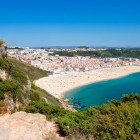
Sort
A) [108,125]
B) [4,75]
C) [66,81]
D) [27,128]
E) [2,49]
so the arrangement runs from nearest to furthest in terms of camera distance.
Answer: [108,125] < [27,128] < [4,75] < [2,49] < [66,81]

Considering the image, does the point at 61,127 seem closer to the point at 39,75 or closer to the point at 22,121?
the point at 22,121

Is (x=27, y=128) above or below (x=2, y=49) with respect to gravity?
below

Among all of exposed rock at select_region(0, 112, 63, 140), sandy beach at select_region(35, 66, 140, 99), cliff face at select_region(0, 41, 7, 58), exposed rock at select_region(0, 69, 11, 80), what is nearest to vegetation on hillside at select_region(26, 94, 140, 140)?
exposed rock at select_region(0, 112, 63, 140)

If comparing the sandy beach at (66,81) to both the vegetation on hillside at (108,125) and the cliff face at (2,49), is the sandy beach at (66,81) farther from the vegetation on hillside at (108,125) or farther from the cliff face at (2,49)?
the vegetation on hillside at (108,125)

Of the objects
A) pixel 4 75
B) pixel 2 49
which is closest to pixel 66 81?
pixel 2 49

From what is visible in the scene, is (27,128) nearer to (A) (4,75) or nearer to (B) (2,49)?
(A) (4,75)

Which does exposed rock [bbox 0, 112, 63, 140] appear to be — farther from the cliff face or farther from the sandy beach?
the sandy beach

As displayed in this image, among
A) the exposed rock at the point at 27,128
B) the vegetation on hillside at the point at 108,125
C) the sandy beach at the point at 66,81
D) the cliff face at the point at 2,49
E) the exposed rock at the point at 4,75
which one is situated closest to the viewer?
the vegetation on hillside at the point at 108,125

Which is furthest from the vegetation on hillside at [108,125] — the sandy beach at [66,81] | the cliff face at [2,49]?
the sandy beach at [66,81]
